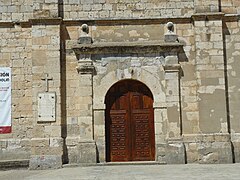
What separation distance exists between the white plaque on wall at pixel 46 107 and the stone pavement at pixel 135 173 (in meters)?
1.42

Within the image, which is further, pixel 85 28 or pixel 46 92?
pixel 85 28

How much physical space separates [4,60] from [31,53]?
30.2 inches

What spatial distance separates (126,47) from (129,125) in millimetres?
2148

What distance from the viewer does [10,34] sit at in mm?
11922

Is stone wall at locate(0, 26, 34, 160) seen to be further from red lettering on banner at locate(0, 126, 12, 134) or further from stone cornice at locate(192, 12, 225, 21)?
stone cornice at locate(192, 12, 225, 21)

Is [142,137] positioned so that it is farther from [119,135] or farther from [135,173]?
[135,173]

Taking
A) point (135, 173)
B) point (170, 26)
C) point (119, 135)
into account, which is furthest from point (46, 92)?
point (170, 26)

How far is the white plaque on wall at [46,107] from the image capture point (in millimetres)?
11406

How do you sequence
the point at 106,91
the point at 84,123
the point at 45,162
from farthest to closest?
the point at 106,91 < the point at 84,123 < the point at 45,162

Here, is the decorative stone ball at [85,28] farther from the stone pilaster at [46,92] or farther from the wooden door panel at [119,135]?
the wooden door panel at [119,135]

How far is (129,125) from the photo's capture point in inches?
465

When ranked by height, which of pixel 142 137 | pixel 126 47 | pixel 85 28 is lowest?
pixel 142 137

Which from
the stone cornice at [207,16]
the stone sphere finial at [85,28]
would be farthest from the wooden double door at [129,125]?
the stone cornice at [207,16]

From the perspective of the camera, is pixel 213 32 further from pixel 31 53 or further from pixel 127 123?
pixel 31 53
